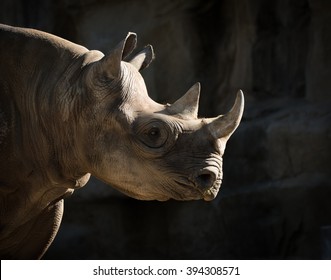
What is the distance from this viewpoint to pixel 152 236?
33.4 feet

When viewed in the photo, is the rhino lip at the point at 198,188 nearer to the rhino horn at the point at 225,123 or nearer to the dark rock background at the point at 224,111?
the rhino horn at the point at 225,123

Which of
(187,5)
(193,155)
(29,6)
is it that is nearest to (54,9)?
(29,6)

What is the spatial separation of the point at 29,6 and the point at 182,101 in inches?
189

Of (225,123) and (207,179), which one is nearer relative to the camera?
(207,179)

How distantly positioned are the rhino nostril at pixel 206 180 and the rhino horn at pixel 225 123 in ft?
0.68

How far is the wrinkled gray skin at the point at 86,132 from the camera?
18.8 feet

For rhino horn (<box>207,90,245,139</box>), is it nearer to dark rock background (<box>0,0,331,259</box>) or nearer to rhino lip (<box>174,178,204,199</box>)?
rhino lip (<box>174,178,204,199</box>)

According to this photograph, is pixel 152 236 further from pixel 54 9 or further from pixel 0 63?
pixel 0 63

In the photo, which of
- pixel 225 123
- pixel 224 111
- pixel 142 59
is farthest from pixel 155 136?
pixel 224 111

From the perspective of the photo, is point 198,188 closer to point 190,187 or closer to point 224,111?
point 190,187

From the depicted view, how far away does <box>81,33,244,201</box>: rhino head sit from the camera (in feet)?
18.6

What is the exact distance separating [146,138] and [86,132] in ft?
1.23

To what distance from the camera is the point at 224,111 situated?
10.0 meters

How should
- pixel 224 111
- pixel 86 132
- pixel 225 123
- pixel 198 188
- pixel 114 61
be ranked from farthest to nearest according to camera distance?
1. pixel 224 111
2. pixel 86 132
3. pixel 114 61
4. pixel 225 123
5. pixel 198 188
